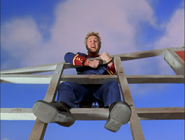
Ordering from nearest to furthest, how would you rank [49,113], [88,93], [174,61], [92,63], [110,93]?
[49,113]
[110,93]
[88,93]
[92,63]
[174,61]

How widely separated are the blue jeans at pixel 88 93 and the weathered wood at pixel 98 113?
169 mm

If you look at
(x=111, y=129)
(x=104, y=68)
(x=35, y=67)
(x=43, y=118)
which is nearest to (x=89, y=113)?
(x=111, y=129)

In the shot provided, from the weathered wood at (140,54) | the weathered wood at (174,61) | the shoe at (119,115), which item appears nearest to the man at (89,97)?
the shoe at (119,115)

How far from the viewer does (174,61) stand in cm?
241

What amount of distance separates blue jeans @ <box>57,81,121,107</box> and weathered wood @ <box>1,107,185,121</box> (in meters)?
0.17

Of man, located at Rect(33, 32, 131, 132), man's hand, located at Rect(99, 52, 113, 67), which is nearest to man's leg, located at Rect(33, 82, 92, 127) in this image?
man, located at Rect(33, 32, 131, 132)

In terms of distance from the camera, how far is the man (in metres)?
1.32

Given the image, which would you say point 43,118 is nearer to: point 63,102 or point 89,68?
point 63,102

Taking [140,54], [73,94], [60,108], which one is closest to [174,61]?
[140,54]

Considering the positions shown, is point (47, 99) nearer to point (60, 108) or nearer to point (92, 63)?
point (60, 108)

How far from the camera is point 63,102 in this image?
5.23 ft

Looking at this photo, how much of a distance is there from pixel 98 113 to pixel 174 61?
1375 millimetres

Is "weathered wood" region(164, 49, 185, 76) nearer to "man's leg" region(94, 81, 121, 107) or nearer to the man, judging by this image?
the man

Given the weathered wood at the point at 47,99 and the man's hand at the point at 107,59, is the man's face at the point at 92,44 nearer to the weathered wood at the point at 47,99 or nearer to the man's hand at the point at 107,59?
the man's hand at the point at 107,59
